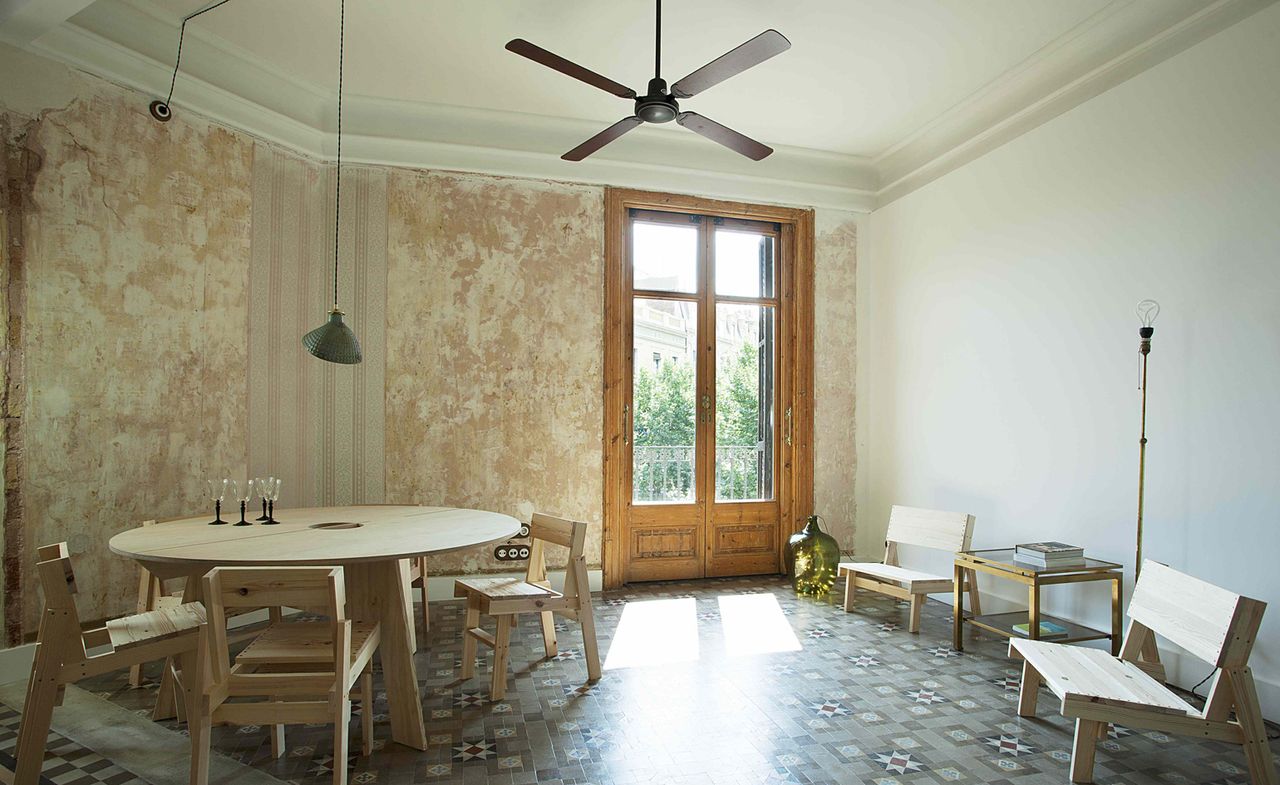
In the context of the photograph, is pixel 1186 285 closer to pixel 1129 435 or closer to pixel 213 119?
pixel 1129 435

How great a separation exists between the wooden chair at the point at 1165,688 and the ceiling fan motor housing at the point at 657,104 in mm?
2927

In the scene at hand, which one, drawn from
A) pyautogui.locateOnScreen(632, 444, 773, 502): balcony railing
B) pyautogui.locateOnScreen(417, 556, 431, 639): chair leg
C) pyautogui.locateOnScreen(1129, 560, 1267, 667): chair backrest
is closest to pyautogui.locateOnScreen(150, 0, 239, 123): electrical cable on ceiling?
pyautogui.locateOnScreen(417, 556, 431, 639): chair leg

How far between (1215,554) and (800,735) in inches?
90.1

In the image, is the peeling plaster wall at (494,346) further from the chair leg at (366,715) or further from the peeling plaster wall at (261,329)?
the chair leg at (366,715)

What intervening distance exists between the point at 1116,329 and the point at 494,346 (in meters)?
4.08

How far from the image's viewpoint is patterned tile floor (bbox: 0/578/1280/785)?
9.12 feet

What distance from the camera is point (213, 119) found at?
15.0ft

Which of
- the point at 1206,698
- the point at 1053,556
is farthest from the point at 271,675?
the point at 1206,698

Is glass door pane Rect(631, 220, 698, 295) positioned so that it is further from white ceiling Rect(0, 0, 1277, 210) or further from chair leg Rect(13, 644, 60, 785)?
chair leg Rect(13, 644, 60, 785)

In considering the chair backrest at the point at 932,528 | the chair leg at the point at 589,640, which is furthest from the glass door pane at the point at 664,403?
the chair leg at the point at 589,640

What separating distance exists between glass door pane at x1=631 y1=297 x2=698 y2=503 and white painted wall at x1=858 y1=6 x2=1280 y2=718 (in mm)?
1775

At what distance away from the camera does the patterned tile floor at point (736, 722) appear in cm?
278

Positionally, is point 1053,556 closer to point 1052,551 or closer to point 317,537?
point 1052,551

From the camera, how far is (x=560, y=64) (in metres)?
3.37
